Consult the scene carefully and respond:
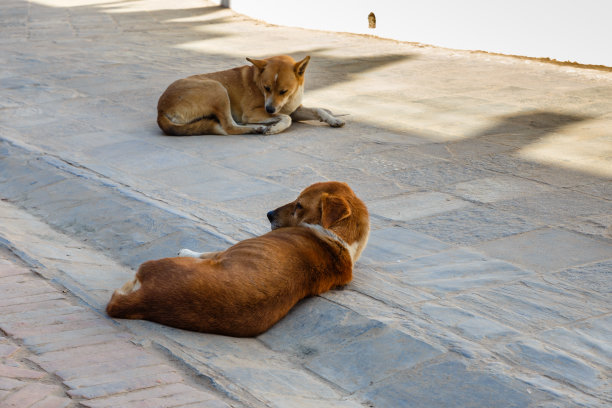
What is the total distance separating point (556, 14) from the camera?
10.8 metres

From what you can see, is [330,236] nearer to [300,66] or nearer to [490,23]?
[300,66]

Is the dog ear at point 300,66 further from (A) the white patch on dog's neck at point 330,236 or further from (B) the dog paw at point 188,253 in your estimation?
(A) the white patch on dog's neck at point 330,236

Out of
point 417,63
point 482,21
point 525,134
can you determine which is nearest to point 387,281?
point 525,134

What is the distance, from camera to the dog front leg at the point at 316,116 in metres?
8.14

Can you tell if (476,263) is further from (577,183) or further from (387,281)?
(577,183)

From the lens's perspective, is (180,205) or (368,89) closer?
(180,205)

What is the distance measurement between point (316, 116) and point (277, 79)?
606mm

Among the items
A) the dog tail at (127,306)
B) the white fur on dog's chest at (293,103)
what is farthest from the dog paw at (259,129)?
the dog tail at (127,306)

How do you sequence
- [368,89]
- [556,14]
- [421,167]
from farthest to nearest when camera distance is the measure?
[556,14], [368,89], [421,167]

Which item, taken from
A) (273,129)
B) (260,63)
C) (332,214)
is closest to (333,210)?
(332,214)

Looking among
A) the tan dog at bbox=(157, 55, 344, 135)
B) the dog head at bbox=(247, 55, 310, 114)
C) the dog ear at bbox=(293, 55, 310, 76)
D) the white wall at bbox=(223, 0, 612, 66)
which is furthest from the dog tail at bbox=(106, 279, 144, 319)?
the white wall at bbox=(223, 0, 612, 66)

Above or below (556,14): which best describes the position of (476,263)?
below

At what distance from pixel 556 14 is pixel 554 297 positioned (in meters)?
7.45

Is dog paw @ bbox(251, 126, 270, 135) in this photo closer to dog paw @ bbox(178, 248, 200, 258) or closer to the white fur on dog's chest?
the white fur on dog's chest
